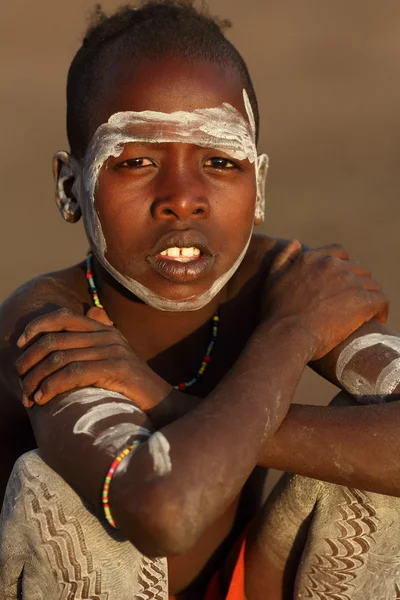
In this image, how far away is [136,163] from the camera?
2.99 meters

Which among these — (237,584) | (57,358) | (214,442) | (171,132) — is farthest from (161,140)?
(237,584)

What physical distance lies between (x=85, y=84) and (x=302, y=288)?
0.92 m

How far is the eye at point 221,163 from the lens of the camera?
3035 mm

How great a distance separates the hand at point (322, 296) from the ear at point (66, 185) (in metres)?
0.68

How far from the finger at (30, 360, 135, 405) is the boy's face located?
449mm

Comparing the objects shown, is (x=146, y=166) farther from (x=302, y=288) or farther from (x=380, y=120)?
(x=380, y=120)

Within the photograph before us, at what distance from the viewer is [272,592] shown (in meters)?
3.04

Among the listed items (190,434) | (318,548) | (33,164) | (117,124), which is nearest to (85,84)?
(117,124)

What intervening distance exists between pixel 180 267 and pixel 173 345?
0.46 meters

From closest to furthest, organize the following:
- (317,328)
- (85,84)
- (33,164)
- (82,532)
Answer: (82,532), (317,328), (85,84), (33,164)

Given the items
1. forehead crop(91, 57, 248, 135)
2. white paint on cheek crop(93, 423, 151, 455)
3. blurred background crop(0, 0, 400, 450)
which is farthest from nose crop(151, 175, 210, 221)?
blurred background crop(0, 0, 400, 450)

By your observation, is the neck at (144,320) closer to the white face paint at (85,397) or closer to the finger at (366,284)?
the finger at (366,284)

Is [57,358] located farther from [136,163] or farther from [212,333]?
[212,333]

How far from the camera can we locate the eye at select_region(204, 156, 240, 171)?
9.96 feet
